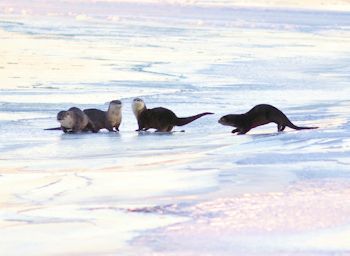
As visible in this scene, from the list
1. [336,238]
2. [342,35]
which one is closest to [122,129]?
[336,238]

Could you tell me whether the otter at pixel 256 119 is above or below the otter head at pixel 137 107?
below

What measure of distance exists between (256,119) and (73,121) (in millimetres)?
1349

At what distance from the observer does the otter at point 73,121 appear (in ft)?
28.7

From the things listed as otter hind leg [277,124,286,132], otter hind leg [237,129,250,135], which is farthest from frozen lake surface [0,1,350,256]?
otter hind leg [277,124,286,132]

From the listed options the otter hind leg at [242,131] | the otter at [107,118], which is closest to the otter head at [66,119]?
the otter at [107,118]

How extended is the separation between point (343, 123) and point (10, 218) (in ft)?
14.5

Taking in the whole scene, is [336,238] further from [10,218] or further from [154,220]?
[10,218]

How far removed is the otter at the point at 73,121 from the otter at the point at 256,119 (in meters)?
1.04

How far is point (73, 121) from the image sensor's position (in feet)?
28.8

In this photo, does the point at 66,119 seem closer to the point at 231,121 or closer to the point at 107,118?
the point at 107,118

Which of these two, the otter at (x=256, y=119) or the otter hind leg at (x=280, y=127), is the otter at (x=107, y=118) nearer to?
the otter at (x=256, y=119)

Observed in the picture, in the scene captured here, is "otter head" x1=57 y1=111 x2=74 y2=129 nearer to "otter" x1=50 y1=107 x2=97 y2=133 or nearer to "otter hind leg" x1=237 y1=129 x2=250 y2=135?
"otter" x1=50 y1=107 x2=97 y2=133

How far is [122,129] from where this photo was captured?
9.39 m

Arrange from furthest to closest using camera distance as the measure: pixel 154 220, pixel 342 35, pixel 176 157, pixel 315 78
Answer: pixel 342 35, pixel 315 78, pixel 176 157, pixel 154 220
